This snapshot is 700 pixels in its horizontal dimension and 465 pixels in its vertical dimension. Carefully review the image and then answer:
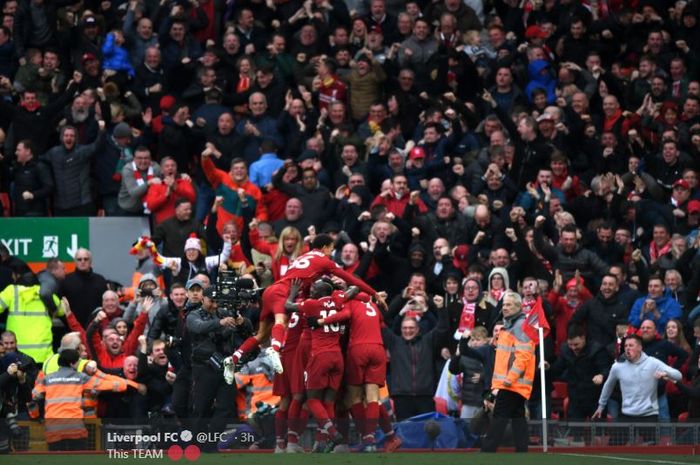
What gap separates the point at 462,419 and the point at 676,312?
353 cm

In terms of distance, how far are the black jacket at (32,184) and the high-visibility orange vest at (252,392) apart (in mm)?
4943

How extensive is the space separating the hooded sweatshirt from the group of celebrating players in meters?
2.98

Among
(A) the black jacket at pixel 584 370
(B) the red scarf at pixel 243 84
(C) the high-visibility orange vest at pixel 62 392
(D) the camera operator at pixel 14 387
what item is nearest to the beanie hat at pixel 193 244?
(D) the camera operator at pixel 14 387

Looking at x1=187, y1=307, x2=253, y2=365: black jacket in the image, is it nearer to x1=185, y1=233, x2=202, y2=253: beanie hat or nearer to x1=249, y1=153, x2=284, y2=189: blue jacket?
x1=185, y1=233, x2=202, y2=253: beanie hat

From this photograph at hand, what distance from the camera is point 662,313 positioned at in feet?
71.2

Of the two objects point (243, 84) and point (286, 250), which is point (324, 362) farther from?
point (243, 84)

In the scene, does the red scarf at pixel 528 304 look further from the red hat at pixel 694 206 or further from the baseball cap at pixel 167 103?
the baseball cap at pixel 167 103

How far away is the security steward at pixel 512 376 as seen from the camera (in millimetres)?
18984

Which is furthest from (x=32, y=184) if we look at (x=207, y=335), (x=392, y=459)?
(x=392, y=459)

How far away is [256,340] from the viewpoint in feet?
63.9

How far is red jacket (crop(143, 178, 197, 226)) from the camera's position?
24.1m

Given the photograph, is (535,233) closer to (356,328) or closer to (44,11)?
(356,328)

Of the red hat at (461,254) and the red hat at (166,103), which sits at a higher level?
the red hat at (166,103)

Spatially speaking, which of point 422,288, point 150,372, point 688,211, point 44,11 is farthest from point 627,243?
point 44,11
